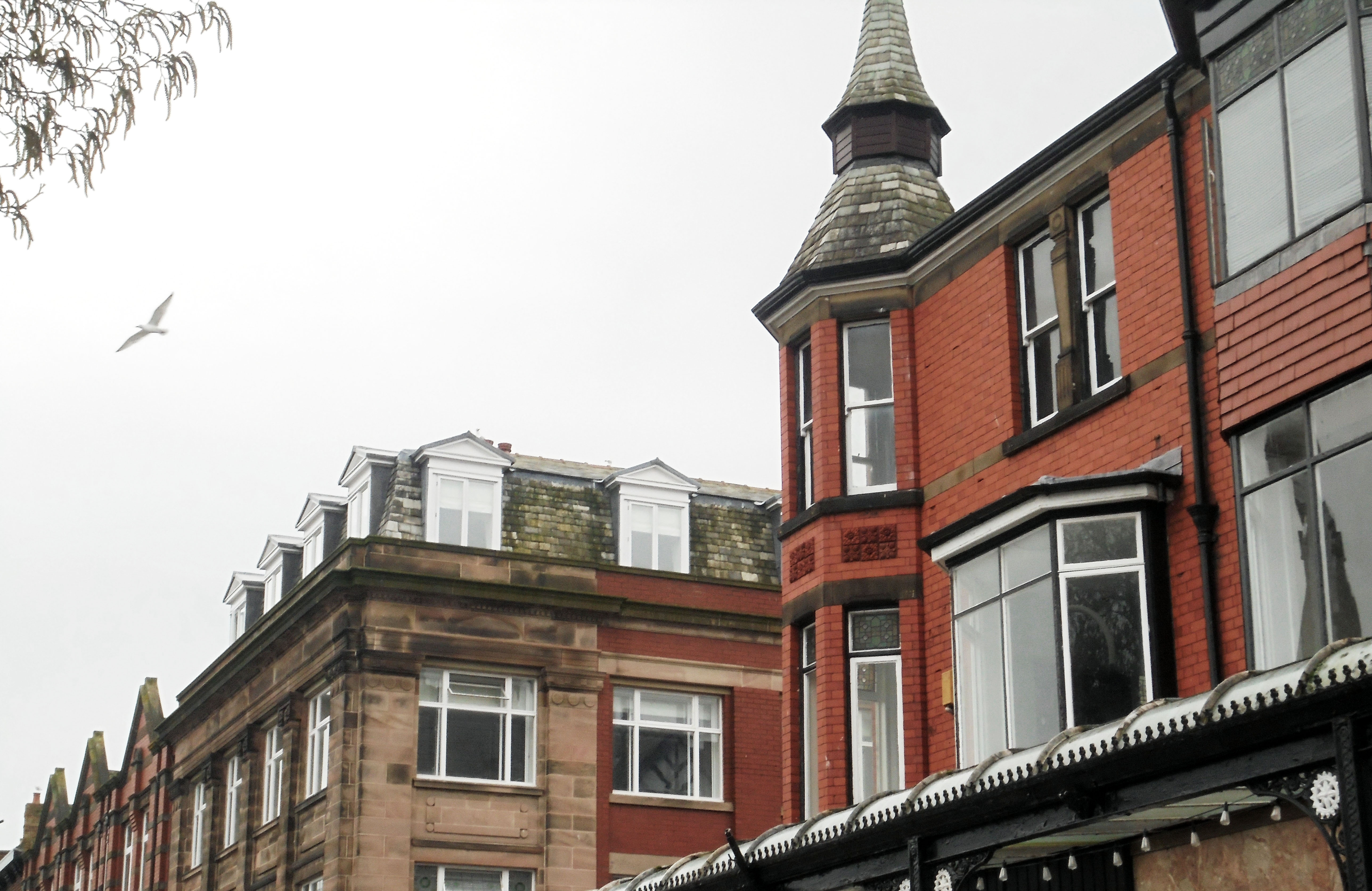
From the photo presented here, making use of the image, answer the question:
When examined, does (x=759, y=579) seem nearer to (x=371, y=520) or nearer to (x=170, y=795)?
(x=371, y=520)

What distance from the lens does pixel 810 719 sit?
21.6m

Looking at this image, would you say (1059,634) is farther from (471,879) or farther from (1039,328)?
(471,879)

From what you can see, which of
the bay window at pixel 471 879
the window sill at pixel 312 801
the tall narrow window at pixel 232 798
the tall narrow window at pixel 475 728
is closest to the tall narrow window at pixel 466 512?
the tall narrow window at pixel 475 728

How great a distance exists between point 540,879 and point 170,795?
14809 mm

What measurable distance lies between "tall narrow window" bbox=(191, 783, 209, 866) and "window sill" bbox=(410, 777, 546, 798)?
996 centimetres

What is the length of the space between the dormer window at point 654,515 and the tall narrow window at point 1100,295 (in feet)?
55.9

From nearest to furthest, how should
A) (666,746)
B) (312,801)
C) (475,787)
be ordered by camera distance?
1. (475,787)
2. (312,801)
3. (666,746)

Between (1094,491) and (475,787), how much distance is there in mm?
16901

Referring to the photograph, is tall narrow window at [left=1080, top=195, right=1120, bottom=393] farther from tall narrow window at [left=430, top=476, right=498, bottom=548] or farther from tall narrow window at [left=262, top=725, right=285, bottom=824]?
tall narrow window at [left=262, top=725, right=285, bottom=824]

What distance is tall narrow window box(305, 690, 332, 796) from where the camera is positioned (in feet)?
107

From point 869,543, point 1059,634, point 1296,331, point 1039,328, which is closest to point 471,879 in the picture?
point 869,543

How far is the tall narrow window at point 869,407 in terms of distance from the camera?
21.5m

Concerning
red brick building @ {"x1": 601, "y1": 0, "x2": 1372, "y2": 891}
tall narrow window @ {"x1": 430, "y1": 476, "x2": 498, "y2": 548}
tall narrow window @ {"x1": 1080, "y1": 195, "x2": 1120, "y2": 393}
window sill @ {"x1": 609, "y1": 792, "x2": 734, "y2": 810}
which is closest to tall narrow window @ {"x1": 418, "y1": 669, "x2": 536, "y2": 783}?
window sill @ {"x1": 609, "y1": 792, "x2": 734, "y2": 810}

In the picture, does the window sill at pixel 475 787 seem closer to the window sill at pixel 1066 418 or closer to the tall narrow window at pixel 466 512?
the tall narrow window at pixel 466 512
